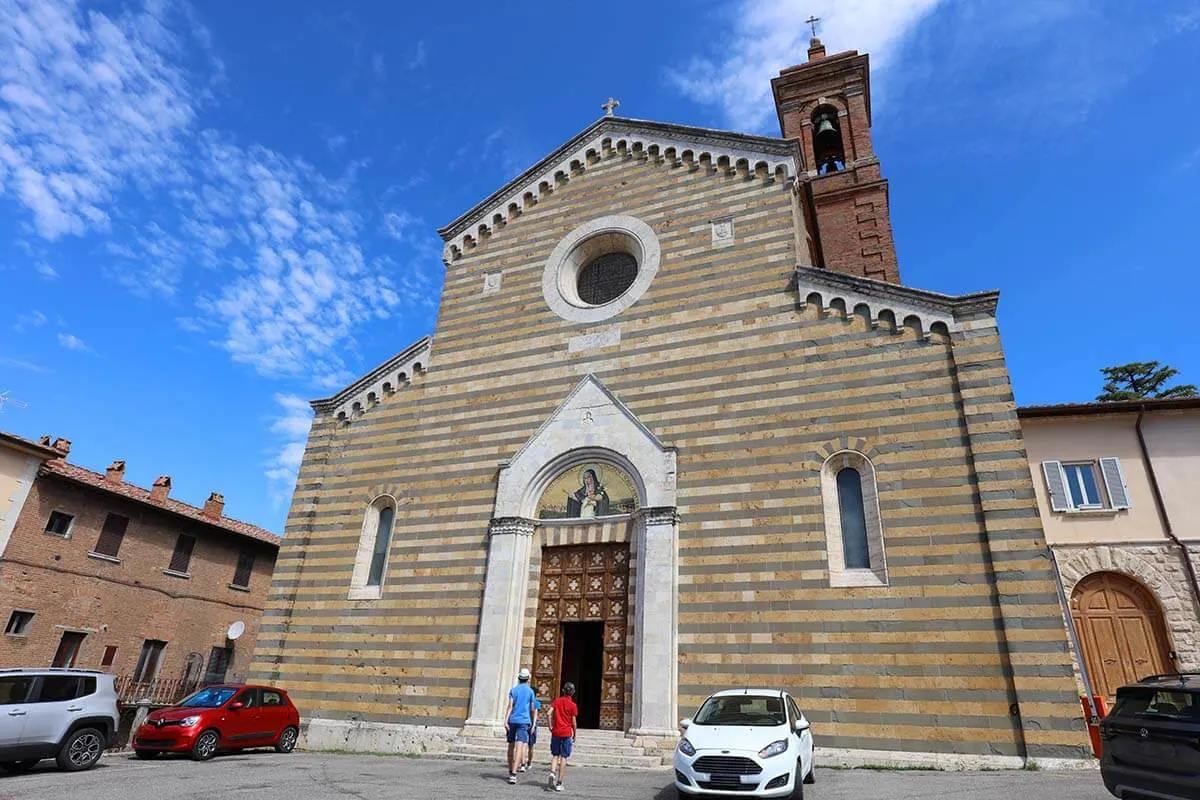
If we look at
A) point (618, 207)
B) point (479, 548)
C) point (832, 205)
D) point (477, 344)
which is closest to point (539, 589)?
point (479, 548)

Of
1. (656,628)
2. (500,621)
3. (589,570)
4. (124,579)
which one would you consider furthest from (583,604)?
(124,579)

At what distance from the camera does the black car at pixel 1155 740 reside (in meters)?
6.29

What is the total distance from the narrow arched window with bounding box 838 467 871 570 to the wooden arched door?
6014mm

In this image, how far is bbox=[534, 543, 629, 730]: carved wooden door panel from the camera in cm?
1315

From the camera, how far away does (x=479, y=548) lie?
578 inches

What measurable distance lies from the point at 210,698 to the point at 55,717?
245cm

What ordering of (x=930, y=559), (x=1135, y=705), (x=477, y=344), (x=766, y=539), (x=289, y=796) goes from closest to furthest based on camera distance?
(x=1135, y=705) < (x=289, y=796) < (x=930, y=559) < (x=766, y=539) < (x=477, y=344)

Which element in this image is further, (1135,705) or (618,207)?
(618,207)

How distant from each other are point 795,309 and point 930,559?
5.55m

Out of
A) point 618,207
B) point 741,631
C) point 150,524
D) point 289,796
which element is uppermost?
point 618,207

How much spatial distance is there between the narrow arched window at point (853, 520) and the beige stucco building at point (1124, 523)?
5648mm

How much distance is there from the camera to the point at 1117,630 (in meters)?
14.1

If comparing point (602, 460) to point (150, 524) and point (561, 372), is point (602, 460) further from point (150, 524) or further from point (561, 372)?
point (150, 524)

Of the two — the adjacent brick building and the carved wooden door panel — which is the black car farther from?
the adjacent brick building
